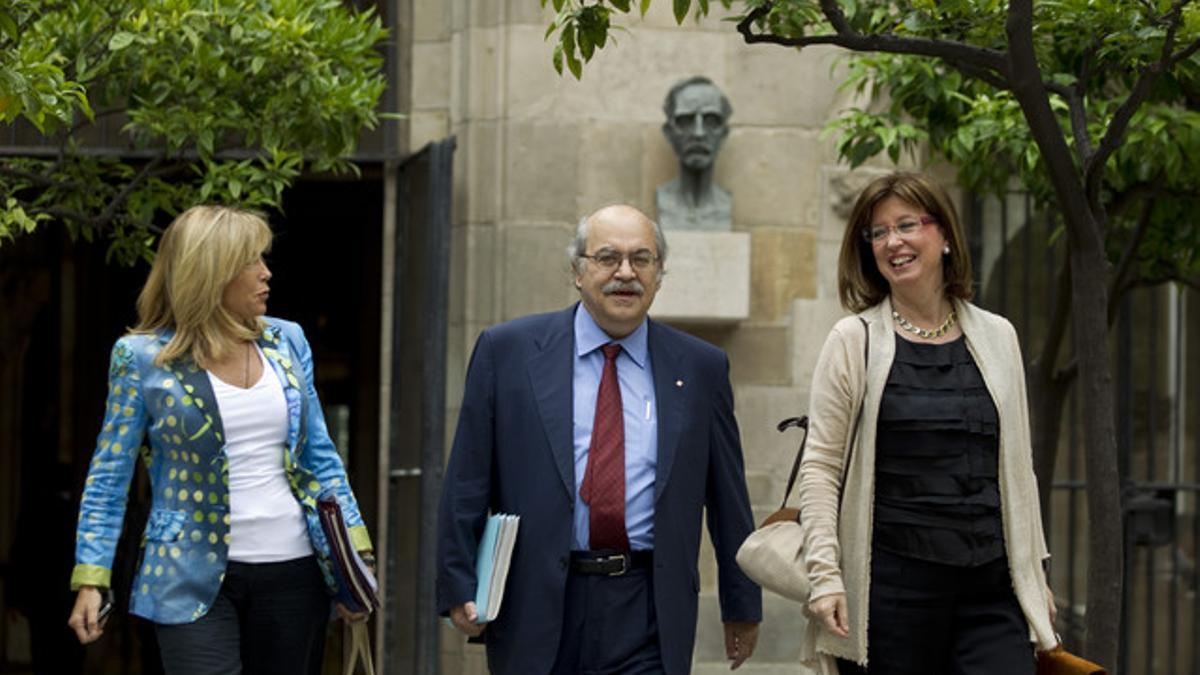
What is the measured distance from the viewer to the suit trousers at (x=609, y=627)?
689cm

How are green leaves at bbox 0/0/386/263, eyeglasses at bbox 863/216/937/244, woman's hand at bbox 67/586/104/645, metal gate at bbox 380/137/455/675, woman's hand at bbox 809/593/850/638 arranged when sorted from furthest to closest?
1. metal gate at bbox 380/137/455/675
2. green leaves at bbox 0/0/386/263
3. woman's hand at bbox 67/586/104/645
4. eyeglasses at bbox 863/216/937/244
5. woman's hand at bbox 809/593/850/638

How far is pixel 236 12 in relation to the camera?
373 inches

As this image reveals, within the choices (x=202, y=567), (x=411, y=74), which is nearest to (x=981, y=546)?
(x=202, y=567)

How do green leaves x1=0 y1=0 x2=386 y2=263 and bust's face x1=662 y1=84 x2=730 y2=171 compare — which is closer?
green leaves x1=0 y1=0 x2=386 y2=263

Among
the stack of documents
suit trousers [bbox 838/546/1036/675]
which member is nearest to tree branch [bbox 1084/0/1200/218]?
suit trousers [bbox 838/546/1036/675]

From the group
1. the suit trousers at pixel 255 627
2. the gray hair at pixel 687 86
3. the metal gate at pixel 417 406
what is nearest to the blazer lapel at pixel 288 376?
the suit trousers at pixel 255 627

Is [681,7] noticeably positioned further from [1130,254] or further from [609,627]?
[1130,254]

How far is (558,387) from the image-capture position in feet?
23.3

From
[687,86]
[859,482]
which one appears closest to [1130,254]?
[687,86]

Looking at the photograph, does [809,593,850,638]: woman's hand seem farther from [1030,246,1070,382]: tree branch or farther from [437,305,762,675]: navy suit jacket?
[1030,246,1070,382]: tree branch

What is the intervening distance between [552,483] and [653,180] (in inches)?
221

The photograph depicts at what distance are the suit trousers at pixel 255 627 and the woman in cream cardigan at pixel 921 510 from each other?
142 centimetres

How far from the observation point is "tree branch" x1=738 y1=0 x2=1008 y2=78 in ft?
23.8

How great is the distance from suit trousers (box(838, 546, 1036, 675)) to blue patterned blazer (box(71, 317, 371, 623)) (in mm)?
1491
